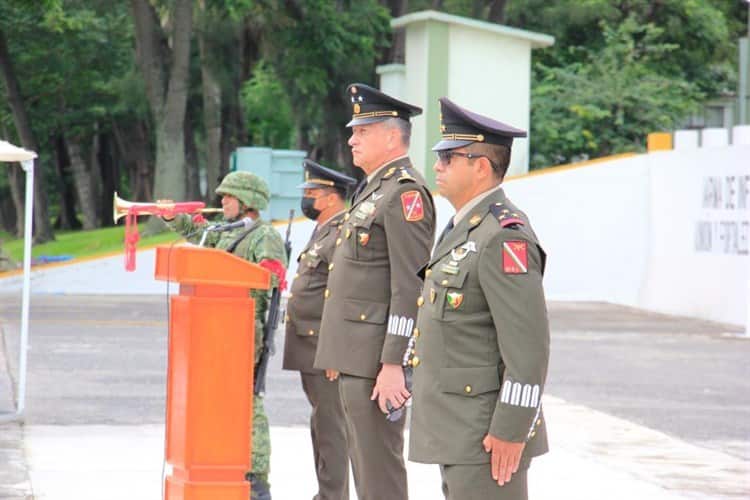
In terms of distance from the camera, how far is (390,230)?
20.2 feet

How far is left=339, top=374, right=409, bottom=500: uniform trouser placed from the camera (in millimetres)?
6137

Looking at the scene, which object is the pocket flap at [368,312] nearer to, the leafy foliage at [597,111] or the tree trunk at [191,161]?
the leafy foliage at [597,111]

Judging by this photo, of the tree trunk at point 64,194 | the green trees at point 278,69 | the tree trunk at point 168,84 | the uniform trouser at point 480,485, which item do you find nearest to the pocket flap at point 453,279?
the uniform trouser at point 480,485

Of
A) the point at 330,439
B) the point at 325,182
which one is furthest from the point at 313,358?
the point at 325,182

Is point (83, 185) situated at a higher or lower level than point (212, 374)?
higher

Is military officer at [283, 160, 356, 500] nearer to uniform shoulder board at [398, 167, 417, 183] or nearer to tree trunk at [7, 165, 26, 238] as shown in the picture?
uniform shoulder board at [398, 167, 417, 183]

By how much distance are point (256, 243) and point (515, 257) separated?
3216 mm

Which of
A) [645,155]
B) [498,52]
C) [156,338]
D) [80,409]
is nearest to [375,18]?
[498,52]

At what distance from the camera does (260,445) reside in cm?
765

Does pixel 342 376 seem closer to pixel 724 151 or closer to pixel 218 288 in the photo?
pixel 218 288

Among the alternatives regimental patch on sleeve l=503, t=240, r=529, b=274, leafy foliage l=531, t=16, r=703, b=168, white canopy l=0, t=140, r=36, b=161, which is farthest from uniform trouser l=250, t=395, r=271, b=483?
leafy foliage l=531, t=16, r=703, b=168

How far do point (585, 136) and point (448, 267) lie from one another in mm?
23476

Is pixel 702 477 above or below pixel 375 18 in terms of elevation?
below

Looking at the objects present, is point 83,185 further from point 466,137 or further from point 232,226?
point 466,137
